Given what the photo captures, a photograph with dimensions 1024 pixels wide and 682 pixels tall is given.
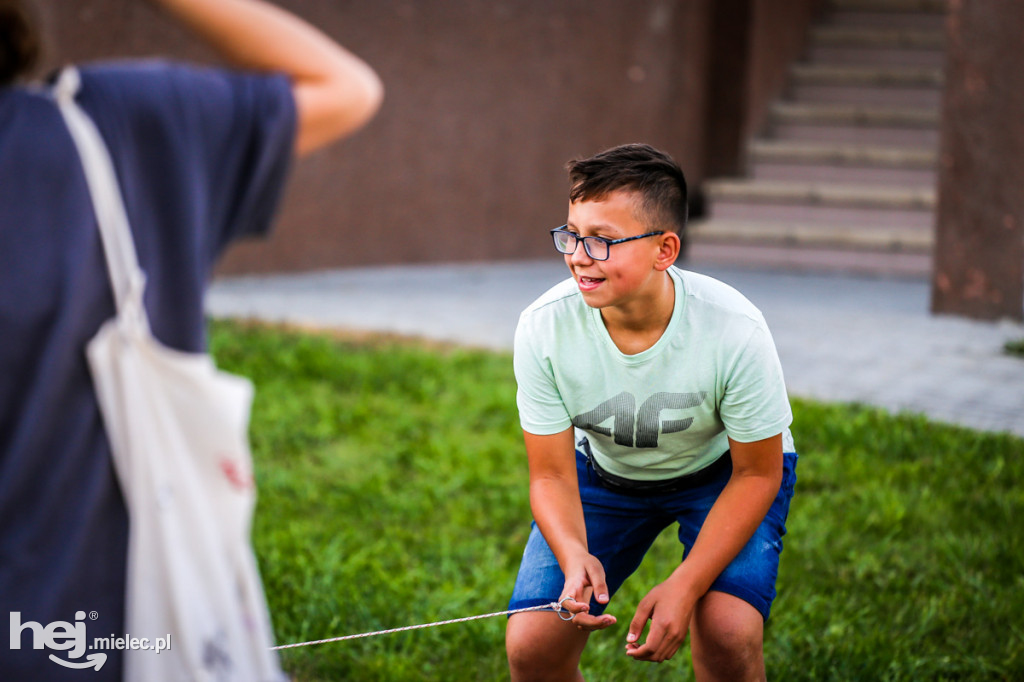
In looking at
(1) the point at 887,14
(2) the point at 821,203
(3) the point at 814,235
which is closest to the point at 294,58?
(3) the point at 814,235

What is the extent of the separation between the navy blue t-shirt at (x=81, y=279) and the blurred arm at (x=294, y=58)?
6 centimetres

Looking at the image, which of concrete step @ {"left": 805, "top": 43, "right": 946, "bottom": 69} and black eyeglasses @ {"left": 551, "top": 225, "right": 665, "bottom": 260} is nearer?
black eyeglasses @ {"left": 551, "top": 225, "right": 665, "bottom": 260}

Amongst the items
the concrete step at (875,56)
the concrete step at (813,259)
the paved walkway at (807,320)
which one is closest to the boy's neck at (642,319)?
the paved walkway at (807,320)

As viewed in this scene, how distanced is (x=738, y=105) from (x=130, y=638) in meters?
10.7

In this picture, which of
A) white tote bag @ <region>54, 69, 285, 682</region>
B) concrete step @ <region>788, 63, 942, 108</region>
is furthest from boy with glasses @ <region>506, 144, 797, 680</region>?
concrete step @ <region>788, 63, 942, 108</region>

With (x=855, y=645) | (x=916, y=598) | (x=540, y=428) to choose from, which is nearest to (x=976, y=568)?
(x=916, y=598)

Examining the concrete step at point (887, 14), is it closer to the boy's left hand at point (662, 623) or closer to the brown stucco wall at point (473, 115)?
the brown stucco wall at point (473, 115)

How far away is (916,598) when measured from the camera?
370cm

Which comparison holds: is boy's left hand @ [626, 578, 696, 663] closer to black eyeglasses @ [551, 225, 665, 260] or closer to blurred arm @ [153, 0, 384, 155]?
black eyeglasses @ [551, 225, 665, 260]

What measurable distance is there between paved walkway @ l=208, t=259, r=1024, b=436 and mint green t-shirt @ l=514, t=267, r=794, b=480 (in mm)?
3338

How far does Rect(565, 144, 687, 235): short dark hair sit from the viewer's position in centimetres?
246

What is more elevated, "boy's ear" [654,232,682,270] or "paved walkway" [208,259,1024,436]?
"boy's ear" [654,232,682,270]

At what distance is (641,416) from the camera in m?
2.56

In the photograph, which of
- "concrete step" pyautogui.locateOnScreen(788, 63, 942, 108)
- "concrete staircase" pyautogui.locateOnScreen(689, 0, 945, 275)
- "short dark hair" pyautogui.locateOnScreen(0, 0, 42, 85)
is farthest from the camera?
"concrete step" pyautogui.locateOnScreen(788, 63, 942, 108)
